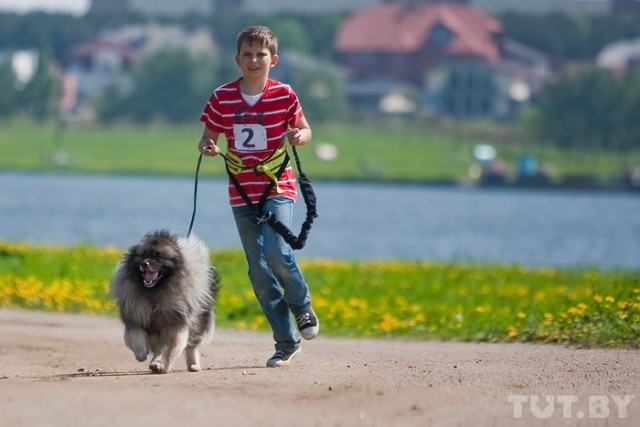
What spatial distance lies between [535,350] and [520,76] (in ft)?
479

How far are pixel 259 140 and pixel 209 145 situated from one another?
0.33m

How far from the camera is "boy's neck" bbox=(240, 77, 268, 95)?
35.2ft

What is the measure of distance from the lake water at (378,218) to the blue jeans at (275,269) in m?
18.8

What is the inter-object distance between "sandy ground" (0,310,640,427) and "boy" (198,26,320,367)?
80cm

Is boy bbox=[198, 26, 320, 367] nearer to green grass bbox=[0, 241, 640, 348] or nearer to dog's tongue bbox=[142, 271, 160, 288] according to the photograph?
dog's tongue bbox=[142, 271, 160, 288]

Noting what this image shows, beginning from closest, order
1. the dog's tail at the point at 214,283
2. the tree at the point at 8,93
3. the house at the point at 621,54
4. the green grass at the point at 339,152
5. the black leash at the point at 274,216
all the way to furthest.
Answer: the black leash at the point at 274,216, the dog's tail at the point at 214,283, the green grass at the point at 339,152, the tree at the point at 8,93, the house at the point at 621,54

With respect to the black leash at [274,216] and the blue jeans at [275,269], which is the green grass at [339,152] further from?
the black leash at [274,216]

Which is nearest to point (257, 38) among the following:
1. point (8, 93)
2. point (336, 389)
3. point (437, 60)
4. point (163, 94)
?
point (336, 389)

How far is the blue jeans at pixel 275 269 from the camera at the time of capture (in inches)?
425

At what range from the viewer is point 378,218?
7356 cm

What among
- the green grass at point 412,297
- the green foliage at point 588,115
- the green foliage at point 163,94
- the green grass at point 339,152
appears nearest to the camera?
the green grass at point 412,297

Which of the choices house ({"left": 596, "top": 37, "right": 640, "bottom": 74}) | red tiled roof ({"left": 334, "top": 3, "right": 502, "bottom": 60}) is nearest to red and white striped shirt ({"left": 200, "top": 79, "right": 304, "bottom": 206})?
house ({"left": 596, "top": 37, "right": 640, "bottom": 74})

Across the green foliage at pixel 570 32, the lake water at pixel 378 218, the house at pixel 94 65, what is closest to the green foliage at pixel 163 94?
the lake water at pixel 378 218

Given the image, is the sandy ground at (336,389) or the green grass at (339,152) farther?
the green grass at (339,152)
